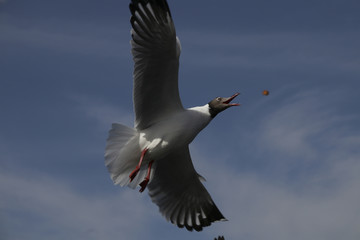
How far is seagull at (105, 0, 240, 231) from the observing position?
852 cm

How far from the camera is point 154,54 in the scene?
859cm

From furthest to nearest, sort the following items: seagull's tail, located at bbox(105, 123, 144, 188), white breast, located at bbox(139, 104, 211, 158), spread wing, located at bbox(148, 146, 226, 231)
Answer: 1. spread wing, located at bbox(148, 146, 226, 231)
2. seagull's tail, located at bbox(105, 123, 144, 188)
3. white breast, located at bbox(139, 104, 211, 158)

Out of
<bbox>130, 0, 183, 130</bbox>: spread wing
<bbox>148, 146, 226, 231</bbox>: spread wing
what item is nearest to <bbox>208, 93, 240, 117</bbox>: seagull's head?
<bbox>130, 0, 183, 130</bbox>: spread wing

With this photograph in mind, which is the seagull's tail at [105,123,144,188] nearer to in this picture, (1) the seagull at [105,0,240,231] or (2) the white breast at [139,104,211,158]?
(1) the seagull at [105,0,240,231]

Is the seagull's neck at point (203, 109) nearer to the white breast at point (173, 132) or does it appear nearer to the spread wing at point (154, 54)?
the white breast at point (173, 132)

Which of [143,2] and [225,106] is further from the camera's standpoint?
[225,106]

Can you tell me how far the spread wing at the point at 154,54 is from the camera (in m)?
8.48

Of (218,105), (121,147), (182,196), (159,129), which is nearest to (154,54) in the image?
(159,129)

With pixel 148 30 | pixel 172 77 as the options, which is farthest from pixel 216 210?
pixel 148 30

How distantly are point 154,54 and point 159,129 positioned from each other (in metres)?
1.34

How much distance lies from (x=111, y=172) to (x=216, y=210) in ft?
8.23

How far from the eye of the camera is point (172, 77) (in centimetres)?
884

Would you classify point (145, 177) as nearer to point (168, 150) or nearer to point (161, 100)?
point (168, 150)

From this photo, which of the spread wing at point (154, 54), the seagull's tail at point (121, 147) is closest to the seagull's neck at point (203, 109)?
the spread wing at point (154, 54)
